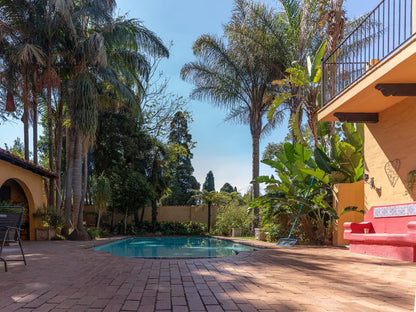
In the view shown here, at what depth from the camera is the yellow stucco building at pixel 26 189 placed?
1145 centimetres

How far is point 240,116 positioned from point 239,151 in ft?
35.2

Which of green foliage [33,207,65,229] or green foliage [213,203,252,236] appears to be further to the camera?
green foliage [213,203,252,236]

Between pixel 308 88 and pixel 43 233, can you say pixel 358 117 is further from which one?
pixel 43 233

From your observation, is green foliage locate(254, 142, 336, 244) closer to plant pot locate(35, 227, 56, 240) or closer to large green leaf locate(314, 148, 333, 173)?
large green leaf locate(314, 148, 333, 173)

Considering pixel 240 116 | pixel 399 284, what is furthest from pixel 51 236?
pixel 399 284

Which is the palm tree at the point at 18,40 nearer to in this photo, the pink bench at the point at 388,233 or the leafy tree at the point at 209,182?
the pink bench at the point at 388,233

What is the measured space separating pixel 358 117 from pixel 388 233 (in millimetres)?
2731

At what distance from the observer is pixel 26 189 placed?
476 inches

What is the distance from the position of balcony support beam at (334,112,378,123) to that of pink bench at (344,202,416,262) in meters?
2.05

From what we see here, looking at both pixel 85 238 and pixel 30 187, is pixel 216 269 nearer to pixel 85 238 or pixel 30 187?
pixel 85 238

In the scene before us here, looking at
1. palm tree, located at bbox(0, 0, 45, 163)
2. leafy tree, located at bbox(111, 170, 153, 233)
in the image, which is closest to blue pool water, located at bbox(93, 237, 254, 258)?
leafy tree, located at bbox(111, 170, 153, 233)

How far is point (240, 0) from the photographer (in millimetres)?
14914

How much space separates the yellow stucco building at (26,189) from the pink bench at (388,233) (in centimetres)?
996

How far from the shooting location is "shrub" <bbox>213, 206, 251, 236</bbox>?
53.0ft
